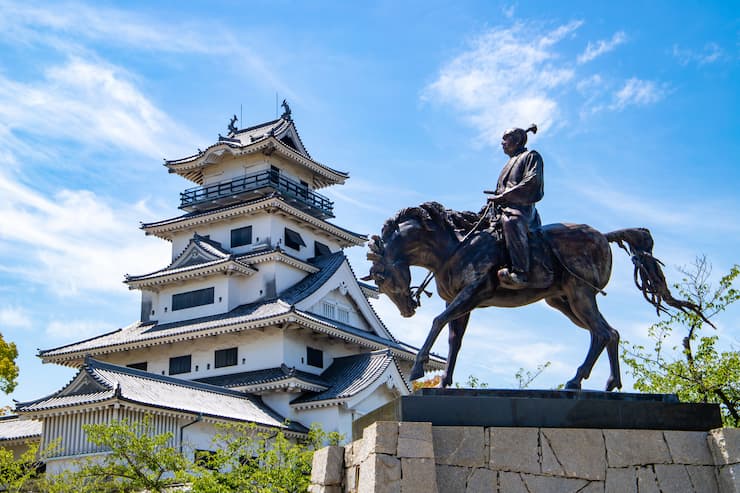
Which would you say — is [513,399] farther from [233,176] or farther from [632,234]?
[233,176]

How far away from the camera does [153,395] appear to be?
83.3ft

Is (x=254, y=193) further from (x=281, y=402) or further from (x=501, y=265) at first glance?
(x=501, y=265)

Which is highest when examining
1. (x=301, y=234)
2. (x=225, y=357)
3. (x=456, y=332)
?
(x=301, y=234)

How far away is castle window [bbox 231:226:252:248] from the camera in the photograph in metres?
36.2

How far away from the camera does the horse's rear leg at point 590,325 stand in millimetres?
8617

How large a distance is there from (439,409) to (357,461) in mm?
878

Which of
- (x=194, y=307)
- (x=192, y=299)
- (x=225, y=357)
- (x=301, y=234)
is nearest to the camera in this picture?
(x=225, y=357)

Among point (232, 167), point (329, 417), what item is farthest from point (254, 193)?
point (329, 417)

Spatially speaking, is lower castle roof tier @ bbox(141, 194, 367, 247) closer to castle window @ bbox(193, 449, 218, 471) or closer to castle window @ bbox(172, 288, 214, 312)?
castle window @ bbox(172, 288, 214, 312)

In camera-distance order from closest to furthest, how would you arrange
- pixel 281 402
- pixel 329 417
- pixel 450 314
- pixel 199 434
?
pixel 450 314 < pixel 199 434 < pixel 329 417 < pixel 281 402

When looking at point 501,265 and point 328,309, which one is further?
point 328,309

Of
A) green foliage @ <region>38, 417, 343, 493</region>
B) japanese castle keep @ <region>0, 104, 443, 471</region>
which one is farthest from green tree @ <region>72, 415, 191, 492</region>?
japanese castle keep @ <region>0, 104, 443, 471</region>

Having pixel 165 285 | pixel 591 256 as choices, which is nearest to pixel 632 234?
pixel 591 256

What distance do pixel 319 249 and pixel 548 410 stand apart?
3129 centimetres
